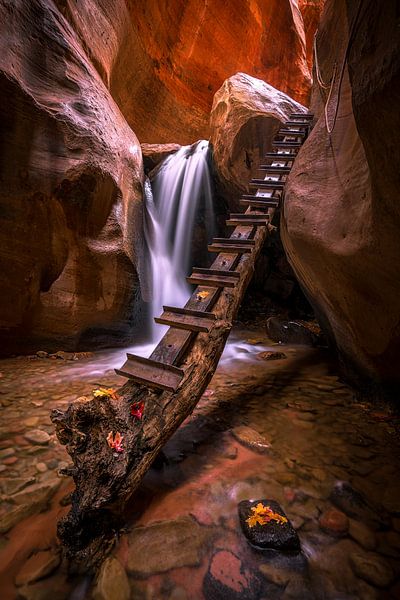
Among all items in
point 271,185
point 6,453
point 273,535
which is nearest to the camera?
point 273,535

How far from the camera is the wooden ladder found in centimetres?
226

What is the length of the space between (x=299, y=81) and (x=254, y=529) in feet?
64.6

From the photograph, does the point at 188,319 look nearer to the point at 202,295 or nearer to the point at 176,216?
the point at 202,295

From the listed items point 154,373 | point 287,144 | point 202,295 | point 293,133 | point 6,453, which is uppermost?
point 293,133

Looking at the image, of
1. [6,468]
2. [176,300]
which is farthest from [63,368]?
[176,300]

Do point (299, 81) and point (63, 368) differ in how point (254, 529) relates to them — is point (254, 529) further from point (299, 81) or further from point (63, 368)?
point (299, 81)

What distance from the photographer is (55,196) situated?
460cm

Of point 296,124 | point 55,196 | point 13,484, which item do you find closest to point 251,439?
point 13,484

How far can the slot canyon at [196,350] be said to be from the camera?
1640 mm

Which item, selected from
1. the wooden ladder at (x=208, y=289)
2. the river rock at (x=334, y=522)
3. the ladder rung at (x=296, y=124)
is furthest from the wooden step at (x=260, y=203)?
the river rock at (x=334, y=522)

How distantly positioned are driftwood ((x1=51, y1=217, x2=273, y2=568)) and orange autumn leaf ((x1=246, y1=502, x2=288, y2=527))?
72 cm

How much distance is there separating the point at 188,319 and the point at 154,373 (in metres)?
0.62

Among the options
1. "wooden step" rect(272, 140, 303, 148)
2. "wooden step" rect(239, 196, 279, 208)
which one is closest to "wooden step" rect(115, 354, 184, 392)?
"wooden step" rect(239, 196, 279, 208)

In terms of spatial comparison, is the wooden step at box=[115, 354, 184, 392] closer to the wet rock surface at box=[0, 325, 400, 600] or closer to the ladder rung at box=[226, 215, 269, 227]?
the wet rock surface at box=[0, 325, 400, 600]
